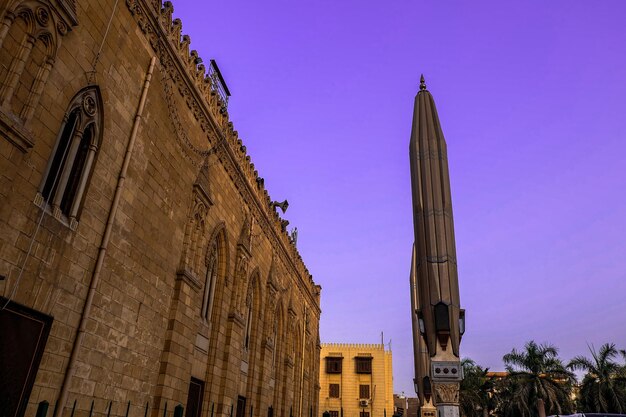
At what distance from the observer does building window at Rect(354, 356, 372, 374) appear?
4766 centimetres

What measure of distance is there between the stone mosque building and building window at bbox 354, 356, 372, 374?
32903 mm

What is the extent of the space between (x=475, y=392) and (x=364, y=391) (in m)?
11.0

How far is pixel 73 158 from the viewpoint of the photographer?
8336 mm

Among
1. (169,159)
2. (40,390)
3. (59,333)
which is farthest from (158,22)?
(40,390)

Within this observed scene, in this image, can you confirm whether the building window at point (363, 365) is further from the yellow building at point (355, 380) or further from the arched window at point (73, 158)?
the arched window at point (73, 158)

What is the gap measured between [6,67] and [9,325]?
3.89 metres

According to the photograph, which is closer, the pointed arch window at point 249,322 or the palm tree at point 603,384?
the pointed arch window at point 249,322

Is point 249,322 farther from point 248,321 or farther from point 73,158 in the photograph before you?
point 73,158

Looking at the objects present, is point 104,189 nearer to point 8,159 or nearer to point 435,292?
point 8,159

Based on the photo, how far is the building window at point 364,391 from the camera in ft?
153

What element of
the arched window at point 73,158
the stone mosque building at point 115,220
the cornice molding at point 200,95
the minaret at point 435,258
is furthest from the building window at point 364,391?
the arched window at point 73,158

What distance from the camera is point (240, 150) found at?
1759 cm

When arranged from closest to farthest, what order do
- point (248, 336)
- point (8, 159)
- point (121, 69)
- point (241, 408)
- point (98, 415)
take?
point (8, 159), point (98, 415), point (121, 69), point (241, 408), point (248, 336)

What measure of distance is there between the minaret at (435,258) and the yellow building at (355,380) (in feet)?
119
